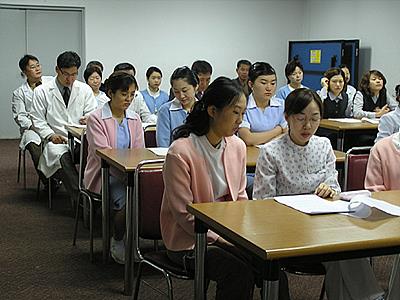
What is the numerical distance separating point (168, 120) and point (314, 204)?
6.56 ft

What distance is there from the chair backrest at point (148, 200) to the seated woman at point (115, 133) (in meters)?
0.86

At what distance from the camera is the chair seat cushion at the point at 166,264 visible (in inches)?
91.1

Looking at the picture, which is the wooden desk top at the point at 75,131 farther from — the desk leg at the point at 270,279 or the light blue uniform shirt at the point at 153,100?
the desk leg at the point at 270,279

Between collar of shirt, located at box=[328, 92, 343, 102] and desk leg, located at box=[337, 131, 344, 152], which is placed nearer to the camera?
desk leg, located at box=[337, 131, 344, 152]

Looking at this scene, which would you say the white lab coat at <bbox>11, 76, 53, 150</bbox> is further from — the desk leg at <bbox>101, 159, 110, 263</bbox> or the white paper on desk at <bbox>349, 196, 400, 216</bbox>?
the white paper on desk at <bbox>349, 196, 400, 216</bbox>

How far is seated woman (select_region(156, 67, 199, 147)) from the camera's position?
157 inches

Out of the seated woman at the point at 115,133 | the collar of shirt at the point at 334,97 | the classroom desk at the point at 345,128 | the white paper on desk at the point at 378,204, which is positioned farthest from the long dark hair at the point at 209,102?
the collar of shirt at the point at 334,97

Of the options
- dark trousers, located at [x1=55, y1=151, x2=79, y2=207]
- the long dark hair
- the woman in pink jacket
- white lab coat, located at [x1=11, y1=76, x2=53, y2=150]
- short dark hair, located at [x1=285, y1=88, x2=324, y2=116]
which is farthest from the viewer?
white lab coat, located at [x1=11, y1=76, x2=53, y2=150]

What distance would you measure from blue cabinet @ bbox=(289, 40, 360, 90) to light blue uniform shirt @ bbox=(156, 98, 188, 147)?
499 cm

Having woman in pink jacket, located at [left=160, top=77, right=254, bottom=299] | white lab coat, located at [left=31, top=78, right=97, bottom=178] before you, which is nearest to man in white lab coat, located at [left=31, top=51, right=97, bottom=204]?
white lab coat, located at [left=31, top=78, right=97, bottom=178]

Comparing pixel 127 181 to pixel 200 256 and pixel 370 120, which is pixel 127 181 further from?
pixel 370 120

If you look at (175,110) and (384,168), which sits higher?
(175,110)

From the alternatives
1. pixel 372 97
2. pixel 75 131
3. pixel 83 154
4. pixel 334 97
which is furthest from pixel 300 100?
pixel 372 97

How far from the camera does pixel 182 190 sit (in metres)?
2.33
